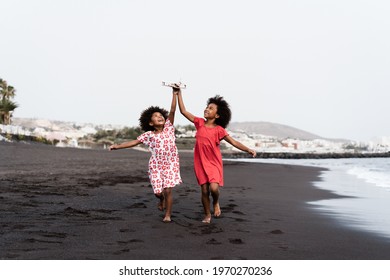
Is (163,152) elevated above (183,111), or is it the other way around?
(183,111)

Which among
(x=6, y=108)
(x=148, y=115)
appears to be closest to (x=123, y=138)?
(x=6, y=108)

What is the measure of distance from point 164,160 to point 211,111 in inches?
33.0

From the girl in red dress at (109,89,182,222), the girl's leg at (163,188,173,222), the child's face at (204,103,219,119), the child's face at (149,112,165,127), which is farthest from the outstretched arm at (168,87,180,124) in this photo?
the girl's leg at (163,188,173,222)

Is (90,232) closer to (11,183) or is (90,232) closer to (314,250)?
(314,250)

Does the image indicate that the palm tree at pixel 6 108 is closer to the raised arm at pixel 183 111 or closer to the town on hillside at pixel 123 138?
the town on hillside at pixel 123 138

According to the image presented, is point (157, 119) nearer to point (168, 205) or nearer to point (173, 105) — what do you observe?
point (173, 105)

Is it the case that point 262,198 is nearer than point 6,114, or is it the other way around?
point 262,198

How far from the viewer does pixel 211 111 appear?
19.0ft

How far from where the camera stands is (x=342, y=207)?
7.26 meters

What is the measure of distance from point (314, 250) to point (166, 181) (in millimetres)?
2095

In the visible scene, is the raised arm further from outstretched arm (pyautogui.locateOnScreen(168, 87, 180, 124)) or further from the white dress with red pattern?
the white dress with red pattern

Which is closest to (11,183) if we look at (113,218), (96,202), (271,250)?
(96,202)

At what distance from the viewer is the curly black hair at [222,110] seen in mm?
5938

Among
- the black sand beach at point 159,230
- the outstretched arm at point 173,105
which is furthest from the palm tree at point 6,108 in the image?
the outstretched arm at point 173,105
